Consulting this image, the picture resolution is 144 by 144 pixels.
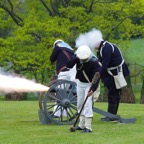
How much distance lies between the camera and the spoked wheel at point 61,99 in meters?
12.0

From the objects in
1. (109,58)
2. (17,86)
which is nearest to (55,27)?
(17,86)

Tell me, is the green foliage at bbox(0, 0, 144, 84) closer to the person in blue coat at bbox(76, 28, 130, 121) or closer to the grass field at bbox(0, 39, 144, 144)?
the grass field at bbox(0, 39, 144, 144)

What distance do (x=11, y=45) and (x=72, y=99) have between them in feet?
56.5

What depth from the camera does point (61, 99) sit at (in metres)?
12.1

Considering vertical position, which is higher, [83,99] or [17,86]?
[17,86]

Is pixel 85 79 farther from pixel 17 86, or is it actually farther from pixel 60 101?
pixel 17 86

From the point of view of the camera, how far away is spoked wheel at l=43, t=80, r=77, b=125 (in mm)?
12000

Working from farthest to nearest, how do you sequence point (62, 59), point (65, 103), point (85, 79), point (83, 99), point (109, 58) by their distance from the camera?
point (62, 59)
point (65, 103)
point (109, 58)
point (83, 99)
point (85, 79)

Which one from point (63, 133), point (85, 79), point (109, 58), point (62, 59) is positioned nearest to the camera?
point (63, 133)

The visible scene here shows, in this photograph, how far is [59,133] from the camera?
34.7 feet

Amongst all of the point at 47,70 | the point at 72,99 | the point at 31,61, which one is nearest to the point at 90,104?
the point at 72,99

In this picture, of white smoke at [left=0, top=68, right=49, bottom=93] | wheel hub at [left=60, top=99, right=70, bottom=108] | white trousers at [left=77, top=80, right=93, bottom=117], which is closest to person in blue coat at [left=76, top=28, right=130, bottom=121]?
white trousers at [left=77, top=80, right=93, bottom=117]

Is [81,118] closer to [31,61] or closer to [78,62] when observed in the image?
[78,62]

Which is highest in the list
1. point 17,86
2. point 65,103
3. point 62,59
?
point 62,59
